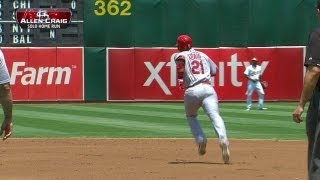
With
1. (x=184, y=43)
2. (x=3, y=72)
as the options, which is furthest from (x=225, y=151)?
(x=3, y=72)

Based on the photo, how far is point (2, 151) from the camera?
1257 cm

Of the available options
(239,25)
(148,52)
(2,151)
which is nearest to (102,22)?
(148,52)

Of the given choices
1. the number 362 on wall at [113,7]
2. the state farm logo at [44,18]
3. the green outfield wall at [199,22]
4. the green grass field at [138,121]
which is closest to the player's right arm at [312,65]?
the green grass field at [138,121]

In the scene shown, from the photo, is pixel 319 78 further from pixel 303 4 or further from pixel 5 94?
pixel 303 4

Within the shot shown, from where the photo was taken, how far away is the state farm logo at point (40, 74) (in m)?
28.0

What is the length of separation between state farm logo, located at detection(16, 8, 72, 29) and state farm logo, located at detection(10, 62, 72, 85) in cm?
155

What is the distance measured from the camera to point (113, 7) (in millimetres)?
29031

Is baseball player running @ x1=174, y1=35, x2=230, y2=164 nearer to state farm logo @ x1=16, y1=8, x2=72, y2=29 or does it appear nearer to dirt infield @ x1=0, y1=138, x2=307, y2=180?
dirt infield @ x1=0, y1=138, x2=307, y2=180

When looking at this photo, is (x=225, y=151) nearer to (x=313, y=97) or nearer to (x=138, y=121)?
(x=313, y=97)

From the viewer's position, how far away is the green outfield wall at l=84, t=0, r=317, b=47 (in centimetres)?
2909

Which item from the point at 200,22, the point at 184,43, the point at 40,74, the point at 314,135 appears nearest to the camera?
the point at 314,135

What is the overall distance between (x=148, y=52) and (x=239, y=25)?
375 cm
